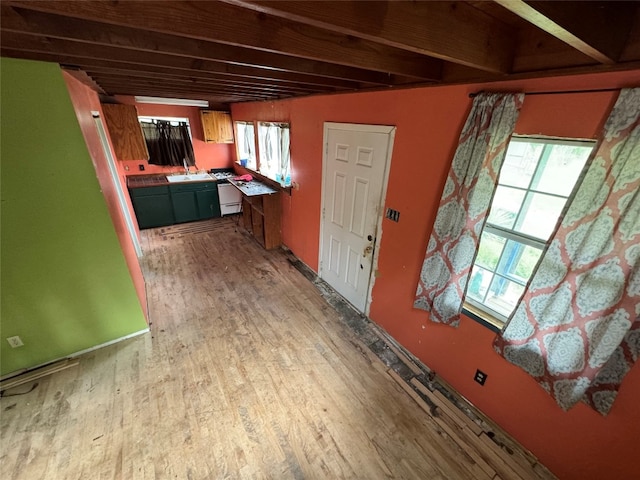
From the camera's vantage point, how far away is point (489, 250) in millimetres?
1768

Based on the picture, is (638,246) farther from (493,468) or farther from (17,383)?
(17,383)

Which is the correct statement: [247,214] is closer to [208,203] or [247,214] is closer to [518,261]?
[208,203]

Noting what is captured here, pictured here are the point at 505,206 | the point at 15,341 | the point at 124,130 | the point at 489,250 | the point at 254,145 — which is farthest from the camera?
the point at 254,145

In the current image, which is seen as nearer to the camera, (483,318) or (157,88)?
(483,318)

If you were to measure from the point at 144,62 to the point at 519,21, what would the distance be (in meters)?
1.98

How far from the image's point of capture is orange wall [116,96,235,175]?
477 cm

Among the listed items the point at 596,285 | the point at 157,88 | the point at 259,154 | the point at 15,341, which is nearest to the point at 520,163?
the point at 596,285

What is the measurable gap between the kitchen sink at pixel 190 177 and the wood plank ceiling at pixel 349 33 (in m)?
3.50

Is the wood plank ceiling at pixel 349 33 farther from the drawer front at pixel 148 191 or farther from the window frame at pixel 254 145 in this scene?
the drawer front at pixel 148 191

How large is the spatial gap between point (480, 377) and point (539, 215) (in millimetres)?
1249

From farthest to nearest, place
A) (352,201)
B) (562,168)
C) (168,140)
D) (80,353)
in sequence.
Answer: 1. (168,140)
2. (352,201)
3. (80,353)
4. (562,168)

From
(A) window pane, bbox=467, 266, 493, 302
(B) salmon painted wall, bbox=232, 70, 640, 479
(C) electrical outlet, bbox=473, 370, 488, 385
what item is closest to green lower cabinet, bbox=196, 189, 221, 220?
(B) salmon painted wall, bbox=232, 70, 640, 479

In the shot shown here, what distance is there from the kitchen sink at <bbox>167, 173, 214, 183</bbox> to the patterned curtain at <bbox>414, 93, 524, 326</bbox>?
15.5 ft

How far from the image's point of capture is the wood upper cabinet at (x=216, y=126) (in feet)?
16.7
